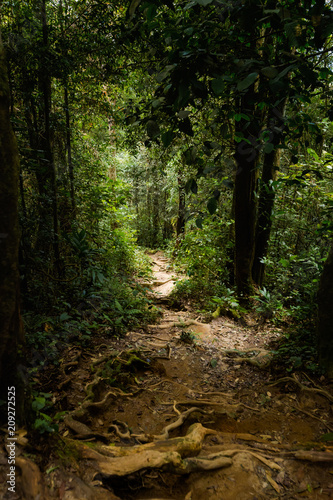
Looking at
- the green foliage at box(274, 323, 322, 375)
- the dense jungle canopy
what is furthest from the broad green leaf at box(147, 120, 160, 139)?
the green foliage at box(274, 323, 322, 375)

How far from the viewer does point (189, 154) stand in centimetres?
200

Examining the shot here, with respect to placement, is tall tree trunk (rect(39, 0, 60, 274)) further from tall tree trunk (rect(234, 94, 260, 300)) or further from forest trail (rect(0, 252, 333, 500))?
tall tree trunk (rect(234, 94, 260, 300))

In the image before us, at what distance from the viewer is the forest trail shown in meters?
1.72

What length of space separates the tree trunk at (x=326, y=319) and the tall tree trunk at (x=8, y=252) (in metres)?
3.31

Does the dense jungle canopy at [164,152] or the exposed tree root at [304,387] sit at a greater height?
the dense jungle canopy at [164,152]

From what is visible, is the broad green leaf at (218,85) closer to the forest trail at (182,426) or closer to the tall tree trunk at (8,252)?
the tall tree trunk at (8,252)

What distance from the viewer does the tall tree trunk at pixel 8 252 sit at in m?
1.50

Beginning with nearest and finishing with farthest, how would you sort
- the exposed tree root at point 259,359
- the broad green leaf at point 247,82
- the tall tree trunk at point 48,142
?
the broad green leaf at point 247,82 < the exposed tree root at point 259,359 < the tall tree trunk at point 48,142

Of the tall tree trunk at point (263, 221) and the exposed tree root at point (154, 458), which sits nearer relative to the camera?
the exposed tree root at point (154, 458)

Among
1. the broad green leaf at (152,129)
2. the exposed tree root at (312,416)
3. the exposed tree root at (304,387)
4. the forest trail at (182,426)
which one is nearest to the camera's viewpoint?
the forest trail at (182,426)

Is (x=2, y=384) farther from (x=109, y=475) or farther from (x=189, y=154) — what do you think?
(x=189, y=154)

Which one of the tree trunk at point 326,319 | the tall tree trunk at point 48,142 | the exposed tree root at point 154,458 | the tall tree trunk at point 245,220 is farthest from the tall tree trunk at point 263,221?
the exposed tree root at point 154,458

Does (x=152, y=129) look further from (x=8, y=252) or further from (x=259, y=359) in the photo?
(x=259, y=359)

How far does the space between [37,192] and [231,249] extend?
211 inches
